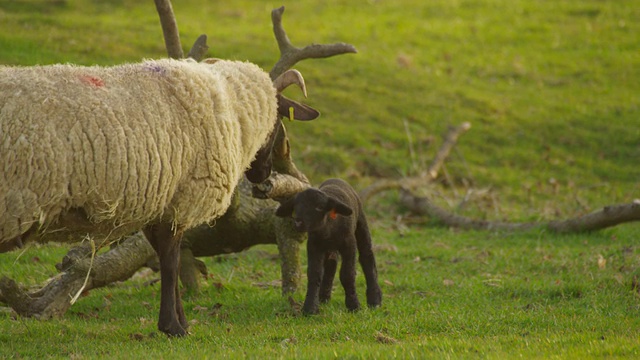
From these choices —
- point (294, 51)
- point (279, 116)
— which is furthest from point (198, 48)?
point (279, 116)

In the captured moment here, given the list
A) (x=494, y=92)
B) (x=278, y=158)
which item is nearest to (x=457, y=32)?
(x=494, y=92)

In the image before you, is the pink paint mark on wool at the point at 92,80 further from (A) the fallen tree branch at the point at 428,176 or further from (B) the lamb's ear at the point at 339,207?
(A) the fallen tree branch at the point at 428,176

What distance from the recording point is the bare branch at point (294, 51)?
953cm

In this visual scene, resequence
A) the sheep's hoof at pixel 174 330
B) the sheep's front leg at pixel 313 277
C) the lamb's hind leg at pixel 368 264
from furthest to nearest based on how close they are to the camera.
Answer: the lamb's hind leg at pixel 368 264 → the sheep's front leg at pixel 313 277 → the sheep's hoof at pixel 174 330

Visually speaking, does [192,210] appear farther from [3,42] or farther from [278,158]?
[3,42]

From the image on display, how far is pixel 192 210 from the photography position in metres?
7.52

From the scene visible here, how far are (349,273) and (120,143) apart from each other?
2684 millimetres

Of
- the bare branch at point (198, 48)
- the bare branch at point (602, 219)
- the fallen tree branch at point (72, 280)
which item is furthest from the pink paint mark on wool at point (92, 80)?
the bare branch at point (602, 219)

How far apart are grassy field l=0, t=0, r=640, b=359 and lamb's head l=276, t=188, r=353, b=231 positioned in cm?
88

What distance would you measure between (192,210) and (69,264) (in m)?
1.67

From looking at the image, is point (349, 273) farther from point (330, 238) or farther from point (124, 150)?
point (124, 150)

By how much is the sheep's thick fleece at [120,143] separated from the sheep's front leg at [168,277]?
0.15m

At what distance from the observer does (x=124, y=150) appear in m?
6.82

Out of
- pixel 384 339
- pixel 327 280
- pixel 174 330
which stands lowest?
pixel 327 280
